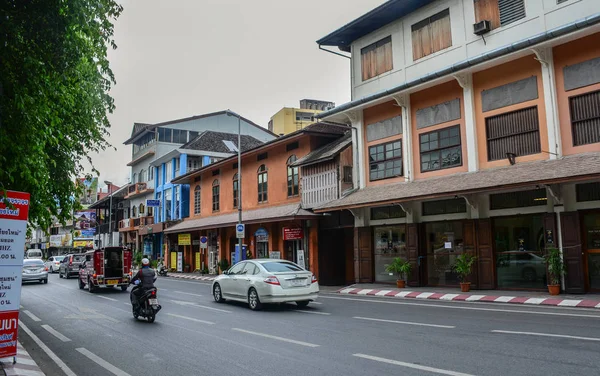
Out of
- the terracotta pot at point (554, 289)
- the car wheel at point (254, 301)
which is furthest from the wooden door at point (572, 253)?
the car wheel at point (254, 301)

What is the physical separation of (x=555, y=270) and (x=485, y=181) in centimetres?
345

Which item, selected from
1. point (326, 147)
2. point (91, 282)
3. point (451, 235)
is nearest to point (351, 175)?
point (326, 147)

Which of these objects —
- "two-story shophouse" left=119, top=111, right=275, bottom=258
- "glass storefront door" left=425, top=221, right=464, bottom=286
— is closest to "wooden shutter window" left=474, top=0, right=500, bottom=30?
"glass storefront door" left=425, top=221, right=464, bottom=286

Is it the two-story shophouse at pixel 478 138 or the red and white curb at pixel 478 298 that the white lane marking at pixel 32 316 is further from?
the two-story shophouse at pixel 478 138

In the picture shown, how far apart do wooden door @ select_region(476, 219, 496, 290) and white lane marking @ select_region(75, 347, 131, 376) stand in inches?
531

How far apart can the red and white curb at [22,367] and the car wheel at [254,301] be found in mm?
6848

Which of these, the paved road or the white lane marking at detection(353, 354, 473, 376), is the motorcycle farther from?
the white lane marking at detection(353, 354, 473, 376)

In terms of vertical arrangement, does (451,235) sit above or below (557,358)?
above

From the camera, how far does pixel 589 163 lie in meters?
14.0

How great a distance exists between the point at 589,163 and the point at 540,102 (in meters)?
3.28

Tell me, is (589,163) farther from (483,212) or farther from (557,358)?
(557,358)

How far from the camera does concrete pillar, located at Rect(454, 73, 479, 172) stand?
18.3 meters

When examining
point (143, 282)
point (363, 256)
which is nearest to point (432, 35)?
point (363, 256)

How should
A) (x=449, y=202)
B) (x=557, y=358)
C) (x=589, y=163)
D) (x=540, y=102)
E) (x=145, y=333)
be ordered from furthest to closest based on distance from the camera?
(x=449, y=202) → (x=540, y=102) → (x=589, y=163) → (x=145, y=333) → (x=557, y=358)
